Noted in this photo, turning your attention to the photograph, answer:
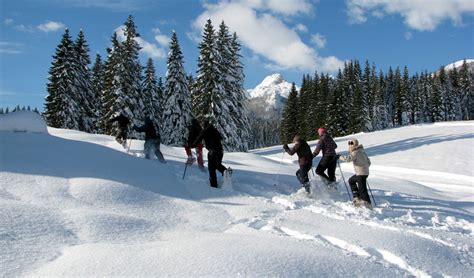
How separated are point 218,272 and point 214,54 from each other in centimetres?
3284

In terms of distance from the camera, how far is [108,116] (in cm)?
3609

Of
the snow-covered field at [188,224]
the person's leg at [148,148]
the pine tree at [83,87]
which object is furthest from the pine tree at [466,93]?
the person's leg at [148,148]

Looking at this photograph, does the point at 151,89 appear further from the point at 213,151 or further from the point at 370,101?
the point at 370,101

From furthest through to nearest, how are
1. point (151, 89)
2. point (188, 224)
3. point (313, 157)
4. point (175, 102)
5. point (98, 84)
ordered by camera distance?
1. point (98, 84)
2. point (151, 89)
3. point (175, 102)
4. point (313, 157)
5. point (188, 224)

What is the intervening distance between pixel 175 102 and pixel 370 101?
63.1m

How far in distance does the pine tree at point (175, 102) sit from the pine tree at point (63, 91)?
8.42 metres

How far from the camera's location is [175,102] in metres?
38.1

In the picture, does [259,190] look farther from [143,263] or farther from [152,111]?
[152,111]

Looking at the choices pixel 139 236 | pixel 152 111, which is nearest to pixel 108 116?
pixel 152 111

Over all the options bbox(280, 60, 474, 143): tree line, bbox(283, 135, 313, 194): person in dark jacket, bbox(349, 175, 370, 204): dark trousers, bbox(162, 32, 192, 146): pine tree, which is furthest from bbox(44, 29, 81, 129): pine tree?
bbox(280, 60, 474, 143): tree line

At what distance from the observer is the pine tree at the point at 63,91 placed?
35812 mm

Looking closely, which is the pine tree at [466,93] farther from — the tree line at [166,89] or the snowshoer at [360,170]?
the snowshoer at [360,170]

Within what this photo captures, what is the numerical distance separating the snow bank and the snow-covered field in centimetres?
10

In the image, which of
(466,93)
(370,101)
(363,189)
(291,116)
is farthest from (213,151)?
(466,93)
